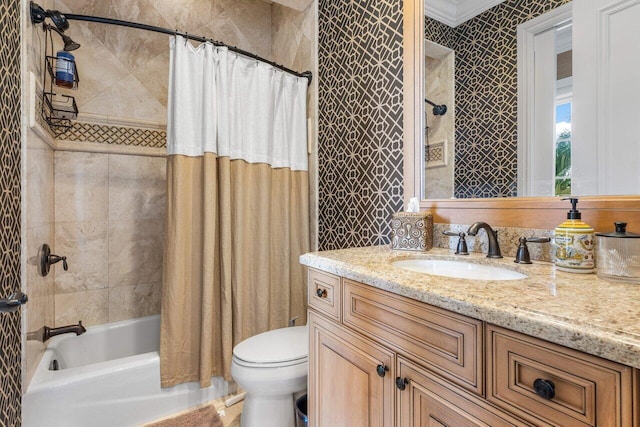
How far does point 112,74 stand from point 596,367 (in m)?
2.66

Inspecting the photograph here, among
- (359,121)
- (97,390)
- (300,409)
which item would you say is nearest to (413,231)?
(359,121)

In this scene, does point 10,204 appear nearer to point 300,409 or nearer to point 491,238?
point 300,409

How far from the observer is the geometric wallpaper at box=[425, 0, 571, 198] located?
43.8 inches

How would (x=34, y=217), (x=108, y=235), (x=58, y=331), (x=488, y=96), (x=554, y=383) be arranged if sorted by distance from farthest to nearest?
(x=108, y=235) → (x=58, y=331) → (x=34, y=217) → (x=488, y=96) → (x=554, y=383)

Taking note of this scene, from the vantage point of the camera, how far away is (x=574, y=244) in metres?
0.85

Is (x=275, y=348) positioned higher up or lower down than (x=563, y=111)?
lower down

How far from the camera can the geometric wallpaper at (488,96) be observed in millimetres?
1113

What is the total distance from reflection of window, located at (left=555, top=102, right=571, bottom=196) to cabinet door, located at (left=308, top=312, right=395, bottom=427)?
0.75 metres

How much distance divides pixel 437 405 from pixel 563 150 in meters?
0.85

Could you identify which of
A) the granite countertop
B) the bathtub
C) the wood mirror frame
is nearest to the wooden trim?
the wood mirror frame

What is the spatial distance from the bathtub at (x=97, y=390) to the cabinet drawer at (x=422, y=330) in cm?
123

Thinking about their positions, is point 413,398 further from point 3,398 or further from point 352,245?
point 3,398

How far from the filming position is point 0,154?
100 centimetres

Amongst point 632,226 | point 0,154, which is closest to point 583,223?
point 632,226
